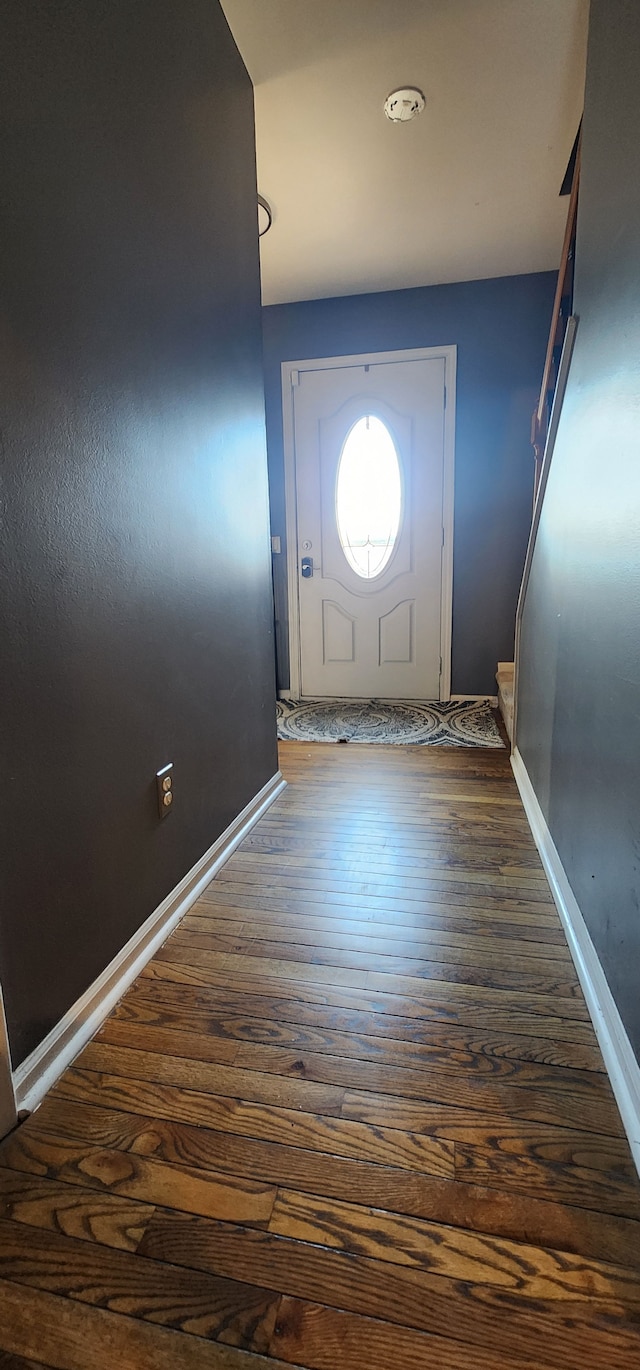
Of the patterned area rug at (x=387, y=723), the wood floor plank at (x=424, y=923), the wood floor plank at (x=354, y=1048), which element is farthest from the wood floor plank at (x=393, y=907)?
the patterned area rug at (x=387, y=723)

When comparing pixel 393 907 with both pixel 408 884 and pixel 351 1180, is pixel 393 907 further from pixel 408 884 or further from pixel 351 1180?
pixel 351 1180

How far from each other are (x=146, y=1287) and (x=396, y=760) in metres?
2.26

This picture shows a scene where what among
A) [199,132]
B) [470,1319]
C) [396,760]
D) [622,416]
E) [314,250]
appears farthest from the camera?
[314,250]

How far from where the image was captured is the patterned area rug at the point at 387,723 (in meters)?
3.28

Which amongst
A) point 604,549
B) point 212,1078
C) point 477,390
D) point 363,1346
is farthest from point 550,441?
point 363,1346

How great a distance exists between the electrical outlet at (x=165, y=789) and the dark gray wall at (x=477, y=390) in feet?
8.86

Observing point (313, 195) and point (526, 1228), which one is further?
point (313, 195)

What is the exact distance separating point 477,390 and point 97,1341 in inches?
161

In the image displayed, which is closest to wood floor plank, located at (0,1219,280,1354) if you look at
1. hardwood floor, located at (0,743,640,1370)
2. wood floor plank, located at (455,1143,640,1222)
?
hardwood floor, located at (0,743,640,1370)

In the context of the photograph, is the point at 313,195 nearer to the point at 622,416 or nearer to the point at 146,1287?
the point at 622,416

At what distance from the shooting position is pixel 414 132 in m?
2.36

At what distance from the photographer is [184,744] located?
1.71 m

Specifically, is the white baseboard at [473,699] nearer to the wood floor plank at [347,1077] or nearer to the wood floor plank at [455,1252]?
the wood floor plank at [347,1077]

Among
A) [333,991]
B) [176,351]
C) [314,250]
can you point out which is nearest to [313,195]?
[314,250]
